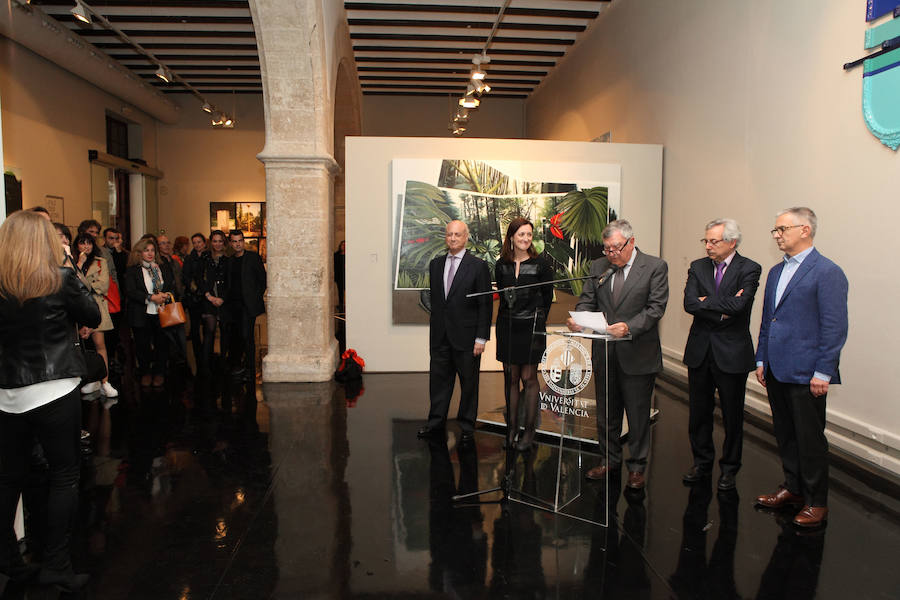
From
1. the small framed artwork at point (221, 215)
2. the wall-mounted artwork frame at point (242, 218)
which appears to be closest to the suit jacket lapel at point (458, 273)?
the wall-mounted artwork frame at point (242, 218)

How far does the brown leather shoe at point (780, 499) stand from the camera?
145 inches

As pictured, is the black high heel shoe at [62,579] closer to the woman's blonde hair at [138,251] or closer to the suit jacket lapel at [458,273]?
the suit jacket lapel at [458,273]

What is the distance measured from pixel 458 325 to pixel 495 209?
9.76ft

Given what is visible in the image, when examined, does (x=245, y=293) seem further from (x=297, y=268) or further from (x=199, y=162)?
(x=199, y=162)

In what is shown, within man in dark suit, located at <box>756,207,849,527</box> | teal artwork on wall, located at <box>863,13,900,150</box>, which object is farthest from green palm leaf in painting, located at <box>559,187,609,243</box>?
man in dark suit, located at <box>756,207,849,527</box>

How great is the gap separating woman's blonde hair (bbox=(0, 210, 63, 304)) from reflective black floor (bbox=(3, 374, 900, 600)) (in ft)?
4.24

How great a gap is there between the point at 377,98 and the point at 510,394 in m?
13.2

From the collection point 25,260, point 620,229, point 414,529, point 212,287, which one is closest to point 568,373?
point 620,229

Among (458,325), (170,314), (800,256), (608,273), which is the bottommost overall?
(170,314)

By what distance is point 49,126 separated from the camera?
10.9 metres

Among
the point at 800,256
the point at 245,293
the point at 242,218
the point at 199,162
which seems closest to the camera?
the point at 800,256

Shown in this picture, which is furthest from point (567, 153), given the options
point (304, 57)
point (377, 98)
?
point (377, 98)

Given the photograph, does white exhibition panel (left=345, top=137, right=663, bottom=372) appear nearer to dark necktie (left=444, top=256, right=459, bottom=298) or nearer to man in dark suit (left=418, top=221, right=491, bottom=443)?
man in dark suit (left=418, top=221, right=491, bottom=443)

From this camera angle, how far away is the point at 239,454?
14.9ft
